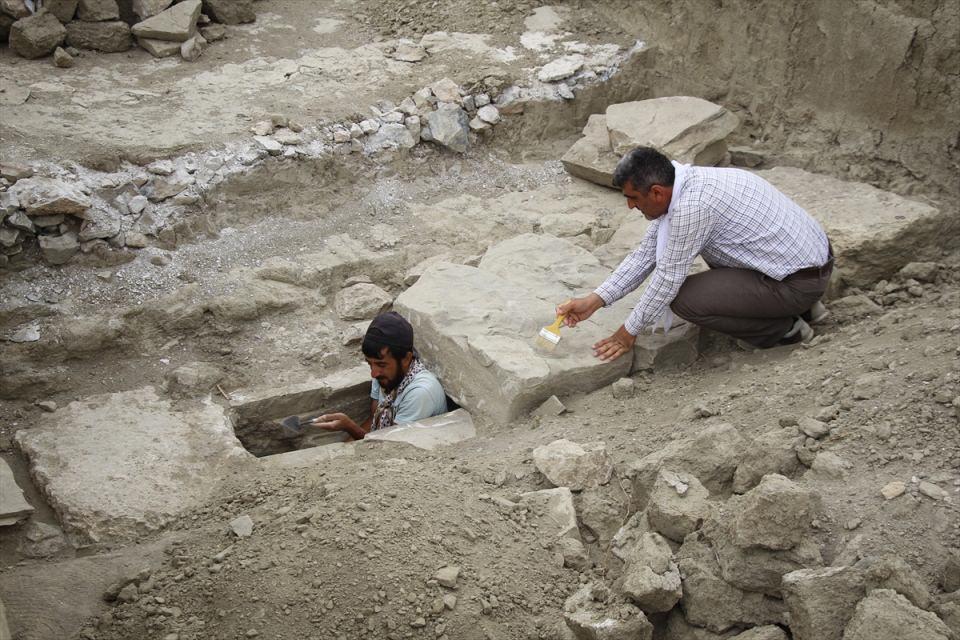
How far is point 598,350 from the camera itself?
15.1 ft

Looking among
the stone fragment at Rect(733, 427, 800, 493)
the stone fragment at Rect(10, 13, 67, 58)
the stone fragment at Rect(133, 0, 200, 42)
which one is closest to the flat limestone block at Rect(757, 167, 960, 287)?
the stone fragment at Rect(733, 427, 800, 493)

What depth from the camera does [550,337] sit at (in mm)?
4562

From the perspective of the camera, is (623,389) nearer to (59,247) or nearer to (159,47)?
(59,247)

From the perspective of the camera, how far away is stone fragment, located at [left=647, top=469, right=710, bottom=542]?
3109 mm

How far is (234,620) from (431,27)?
552 centimetres

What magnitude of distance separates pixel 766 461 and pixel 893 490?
0.46m

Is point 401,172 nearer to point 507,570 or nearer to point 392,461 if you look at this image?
point 392,461

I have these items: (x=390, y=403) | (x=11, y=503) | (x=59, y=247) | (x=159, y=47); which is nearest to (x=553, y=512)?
(x=390, y=403)

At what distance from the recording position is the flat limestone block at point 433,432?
14.2 feet

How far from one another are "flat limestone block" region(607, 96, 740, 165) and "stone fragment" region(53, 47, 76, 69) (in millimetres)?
3887

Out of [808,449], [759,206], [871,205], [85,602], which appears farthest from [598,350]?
[85,602]

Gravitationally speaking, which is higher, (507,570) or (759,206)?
(759,206)

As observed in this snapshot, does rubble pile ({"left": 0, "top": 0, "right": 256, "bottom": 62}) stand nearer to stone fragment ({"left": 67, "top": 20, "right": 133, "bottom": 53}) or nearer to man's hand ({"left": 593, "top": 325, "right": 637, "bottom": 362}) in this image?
stone fragment ({"left": 67, "top": 20, "right": 133, "bottom": 53})

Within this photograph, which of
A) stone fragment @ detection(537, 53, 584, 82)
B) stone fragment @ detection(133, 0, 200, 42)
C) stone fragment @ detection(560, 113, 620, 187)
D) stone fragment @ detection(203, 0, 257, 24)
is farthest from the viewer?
stone fragment @ detection(203, 0, 257, 24)
